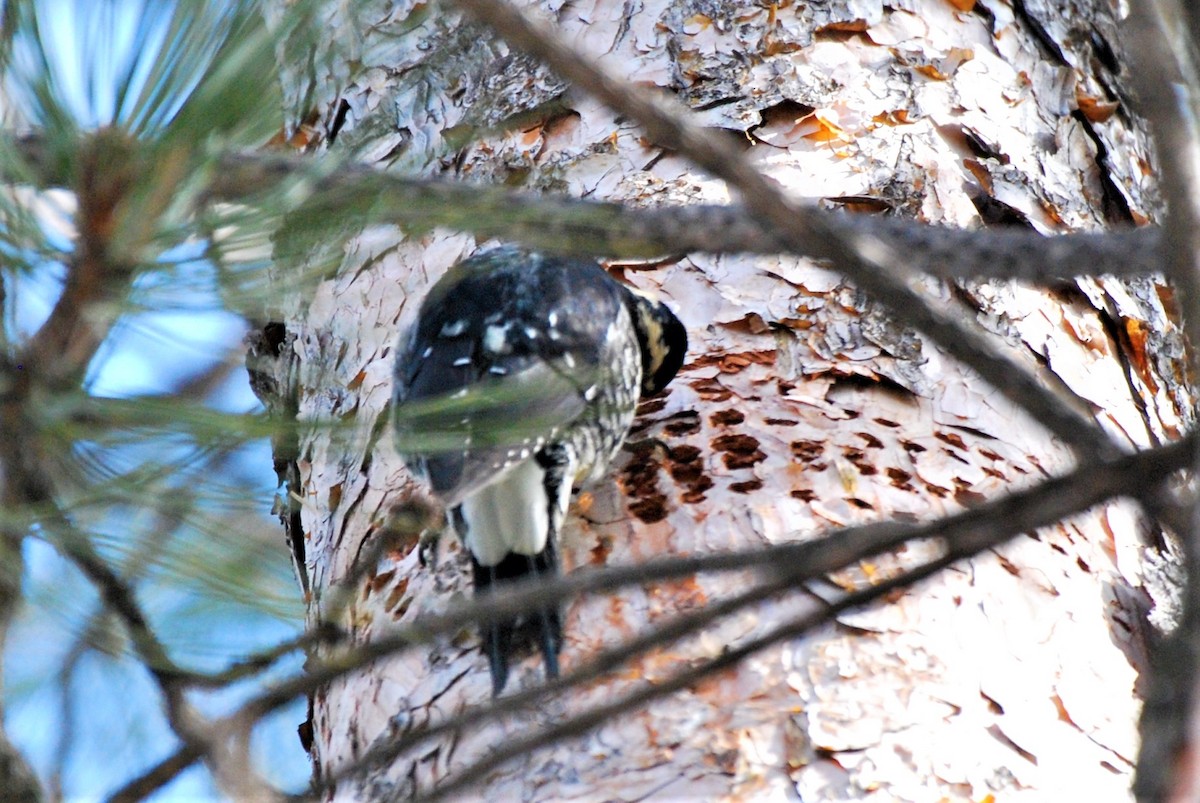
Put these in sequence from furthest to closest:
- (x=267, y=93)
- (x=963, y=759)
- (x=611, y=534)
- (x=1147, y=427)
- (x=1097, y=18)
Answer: (x=1097, y=18)
(x=1147, y=427)
(x=611, y=534)
(x=963, y=759)
(x=267, y=93)

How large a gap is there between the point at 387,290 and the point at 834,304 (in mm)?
927

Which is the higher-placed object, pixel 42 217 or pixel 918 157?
pixel 918 157

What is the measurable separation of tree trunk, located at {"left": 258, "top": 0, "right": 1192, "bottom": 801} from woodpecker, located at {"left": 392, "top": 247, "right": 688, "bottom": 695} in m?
0.06

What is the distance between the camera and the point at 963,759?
1.88 metres

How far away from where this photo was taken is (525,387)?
6.94ft

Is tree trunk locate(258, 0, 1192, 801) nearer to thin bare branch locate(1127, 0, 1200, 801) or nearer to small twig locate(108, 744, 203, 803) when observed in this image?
small twig locate(108, 744, 203, 803)

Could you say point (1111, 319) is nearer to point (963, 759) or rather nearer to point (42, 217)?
point (963, 759)

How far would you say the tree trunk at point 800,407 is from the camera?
6.25 ft

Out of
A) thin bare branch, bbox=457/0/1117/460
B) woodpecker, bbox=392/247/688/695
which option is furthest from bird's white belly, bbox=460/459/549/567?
thin bare branch, bbox=457/0/1117/460

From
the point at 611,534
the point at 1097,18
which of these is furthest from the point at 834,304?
the point at 1097,18

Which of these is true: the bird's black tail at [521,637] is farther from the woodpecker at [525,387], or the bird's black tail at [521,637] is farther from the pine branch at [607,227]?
the pine branch at [607,227]

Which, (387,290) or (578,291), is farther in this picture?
(387,290)

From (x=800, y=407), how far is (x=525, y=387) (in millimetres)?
500

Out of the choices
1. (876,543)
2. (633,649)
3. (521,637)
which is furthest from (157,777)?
(876,543)
